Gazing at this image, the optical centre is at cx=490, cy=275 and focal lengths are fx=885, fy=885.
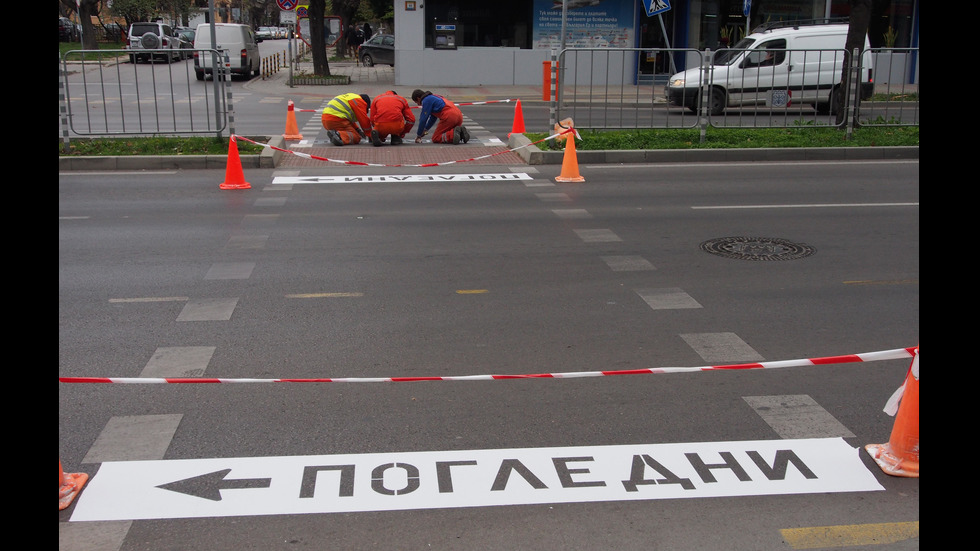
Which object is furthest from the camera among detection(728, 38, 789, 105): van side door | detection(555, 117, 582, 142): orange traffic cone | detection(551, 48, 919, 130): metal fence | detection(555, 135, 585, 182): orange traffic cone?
detection(728, 38, 789, 105): van side door

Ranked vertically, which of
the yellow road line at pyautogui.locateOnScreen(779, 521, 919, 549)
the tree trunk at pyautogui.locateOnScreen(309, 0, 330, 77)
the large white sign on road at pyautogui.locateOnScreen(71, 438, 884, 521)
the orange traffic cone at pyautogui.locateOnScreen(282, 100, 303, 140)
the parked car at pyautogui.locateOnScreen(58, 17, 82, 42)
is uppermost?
the parked car at pyautogui.locateOnScreen(58, 17, 82, 42)

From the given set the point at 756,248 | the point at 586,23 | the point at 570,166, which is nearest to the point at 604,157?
the point at 570,166

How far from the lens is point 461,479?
436cm

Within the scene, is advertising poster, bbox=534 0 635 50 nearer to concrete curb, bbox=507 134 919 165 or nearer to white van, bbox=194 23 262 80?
white van, bbox=194 23 262 80

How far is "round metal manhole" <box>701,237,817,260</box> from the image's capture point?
29.1 feet

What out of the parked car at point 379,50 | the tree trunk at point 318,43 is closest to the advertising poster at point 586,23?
the tree trunk at point 318,43

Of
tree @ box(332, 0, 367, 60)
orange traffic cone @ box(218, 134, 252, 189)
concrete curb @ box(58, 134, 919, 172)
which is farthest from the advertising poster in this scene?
tree @ box(332, 0, 367, 60)

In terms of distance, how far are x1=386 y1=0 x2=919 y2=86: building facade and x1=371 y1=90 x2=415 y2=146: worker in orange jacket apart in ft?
47.1

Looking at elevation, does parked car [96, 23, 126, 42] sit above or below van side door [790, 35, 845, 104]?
above

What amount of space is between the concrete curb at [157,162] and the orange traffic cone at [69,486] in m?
10.5

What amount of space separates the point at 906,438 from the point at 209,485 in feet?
11.3

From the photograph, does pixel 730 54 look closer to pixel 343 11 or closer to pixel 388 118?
pixel 388 118
